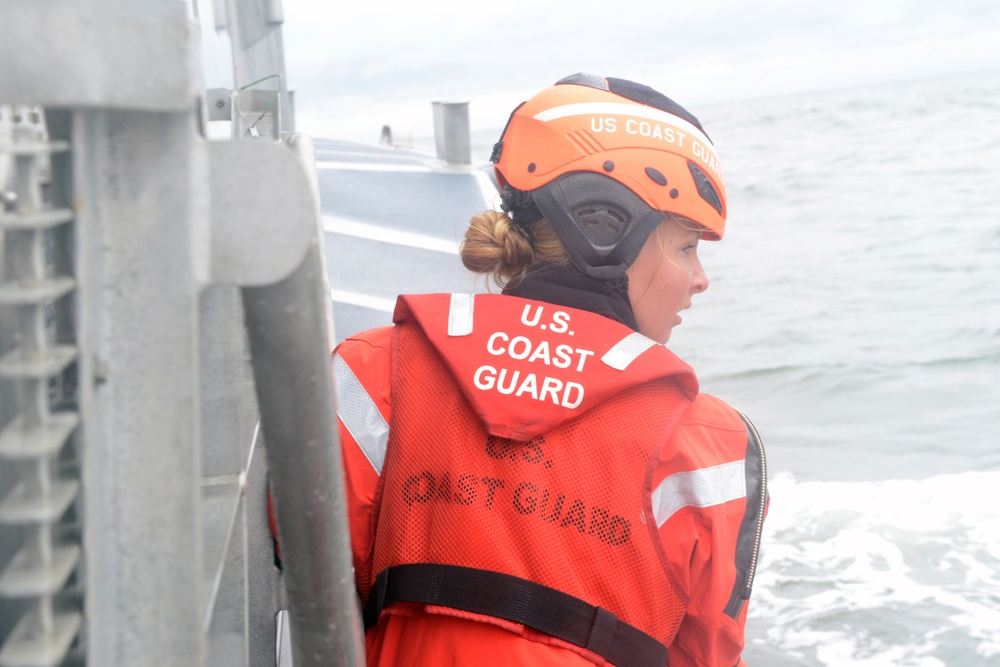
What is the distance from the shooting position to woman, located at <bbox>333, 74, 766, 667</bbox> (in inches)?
73.7

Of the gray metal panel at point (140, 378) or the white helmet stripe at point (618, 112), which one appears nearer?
the gray metal panel at point (140, 378)

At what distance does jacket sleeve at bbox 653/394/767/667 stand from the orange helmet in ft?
1.34

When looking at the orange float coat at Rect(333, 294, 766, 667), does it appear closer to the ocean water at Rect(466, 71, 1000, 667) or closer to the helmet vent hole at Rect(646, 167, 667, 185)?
the helmet vent hole at Rect(646, 167, 667, 185)

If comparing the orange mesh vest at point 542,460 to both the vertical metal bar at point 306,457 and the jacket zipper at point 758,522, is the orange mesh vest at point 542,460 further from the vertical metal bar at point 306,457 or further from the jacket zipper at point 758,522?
→ the vertical metal bar at point 306,457

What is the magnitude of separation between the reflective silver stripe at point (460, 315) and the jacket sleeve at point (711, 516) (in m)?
0.43

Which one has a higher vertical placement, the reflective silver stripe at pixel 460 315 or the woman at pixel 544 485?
the reflective silver stripe at pixel 460 315

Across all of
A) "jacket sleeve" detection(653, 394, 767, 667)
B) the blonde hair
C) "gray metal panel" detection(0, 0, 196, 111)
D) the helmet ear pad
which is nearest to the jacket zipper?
"jacket sleeve" detection(653, 394, 767, 667)

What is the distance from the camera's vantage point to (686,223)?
242cm

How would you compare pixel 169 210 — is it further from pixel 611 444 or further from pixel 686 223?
pixel 686 223

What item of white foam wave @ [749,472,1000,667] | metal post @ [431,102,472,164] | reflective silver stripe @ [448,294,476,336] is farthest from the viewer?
metal post @ [431,102,472,164]

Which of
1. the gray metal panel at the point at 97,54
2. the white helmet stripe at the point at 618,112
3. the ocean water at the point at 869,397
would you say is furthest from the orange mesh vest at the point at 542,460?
the ocean water at the point at 869,397

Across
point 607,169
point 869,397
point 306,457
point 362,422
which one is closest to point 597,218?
point 607,169

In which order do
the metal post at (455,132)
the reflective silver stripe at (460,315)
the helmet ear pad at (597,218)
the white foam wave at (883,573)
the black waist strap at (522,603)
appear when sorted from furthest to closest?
the metal post at (455,132), the white foam wave at (883,573), the helmet ear pad at (597,218), the reflective silver stripe at (460,315), the black waist strap at (522,603)

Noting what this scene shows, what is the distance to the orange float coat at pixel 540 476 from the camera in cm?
187
